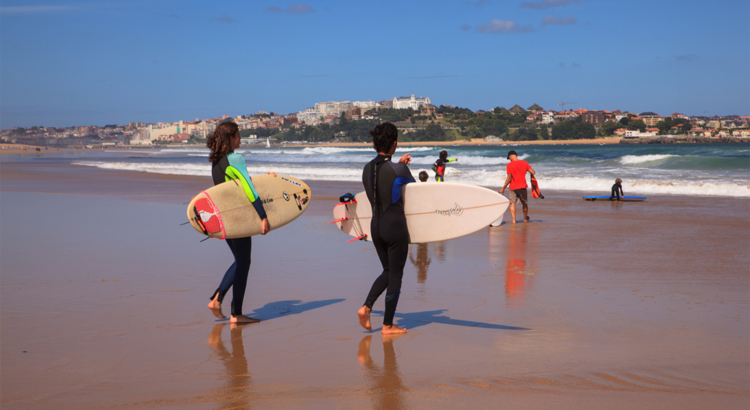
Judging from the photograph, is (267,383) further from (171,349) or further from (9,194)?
(9,194)

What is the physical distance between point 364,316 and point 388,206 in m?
0.83

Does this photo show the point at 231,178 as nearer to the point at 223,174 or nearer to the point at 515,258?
the point at 223,174

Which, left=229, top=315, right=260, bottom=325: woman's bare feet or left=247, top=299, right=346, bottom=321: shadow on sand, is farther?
left=247, top=299, right=346, bottom=321: shadow on sand

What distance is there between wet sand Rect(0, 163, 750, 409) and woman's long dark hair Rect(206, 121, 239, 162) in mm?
1332

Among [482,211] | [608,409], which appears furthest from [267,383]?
[482,211]

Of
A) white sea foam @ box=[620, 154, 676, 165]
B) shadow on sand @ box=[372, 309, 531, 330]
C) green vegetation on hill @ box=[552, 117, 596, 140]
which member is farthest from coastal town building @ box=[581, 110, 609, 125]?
shadow on sand @ box=[372, 309, 531, 330]

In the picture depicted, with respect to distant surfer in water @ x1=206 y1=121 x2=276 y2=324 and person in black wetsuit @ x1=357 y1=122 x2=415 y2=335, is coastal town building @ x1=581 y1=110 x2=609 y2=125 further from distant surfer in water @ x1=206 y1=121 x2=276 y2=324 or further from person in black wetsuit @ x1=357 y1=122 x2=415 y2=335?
distant surfer in water @ x1=206 y1=121 x2=276 y2=324

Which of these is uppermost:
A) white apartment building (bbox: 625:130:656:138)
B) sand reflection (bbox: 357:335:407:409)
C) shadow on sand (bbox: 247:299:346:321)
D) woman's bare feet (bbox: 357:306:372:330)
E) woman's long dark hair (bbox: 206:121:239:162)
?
white apartment building (bbox: 625:130:656:138)

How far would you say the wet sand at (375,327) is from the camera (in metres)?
3.18

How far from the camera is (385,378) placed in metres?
3.40

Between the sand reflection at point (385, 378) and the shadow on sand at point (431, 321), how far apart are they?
472 mm

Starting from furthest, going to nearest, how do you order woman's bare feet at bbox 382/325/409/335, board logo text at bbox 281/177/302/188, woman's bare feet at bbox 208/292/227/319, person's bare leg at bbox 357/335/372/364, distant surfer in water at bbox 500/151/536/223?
distant surfer in water at bbox 500/151/536/223 < board logo text at bbox 281/177/302/188 < woman's bare feet at bbox 208/292/227/319 < woman's bare feet at bbox 382/325/409/335 < person's bare leg at bbox 357/335/372/364

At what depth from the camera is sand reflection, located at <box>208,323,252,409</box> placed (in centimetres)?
307

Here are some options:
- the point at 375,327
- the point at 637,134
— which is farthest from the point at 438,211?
the point at 637,134
